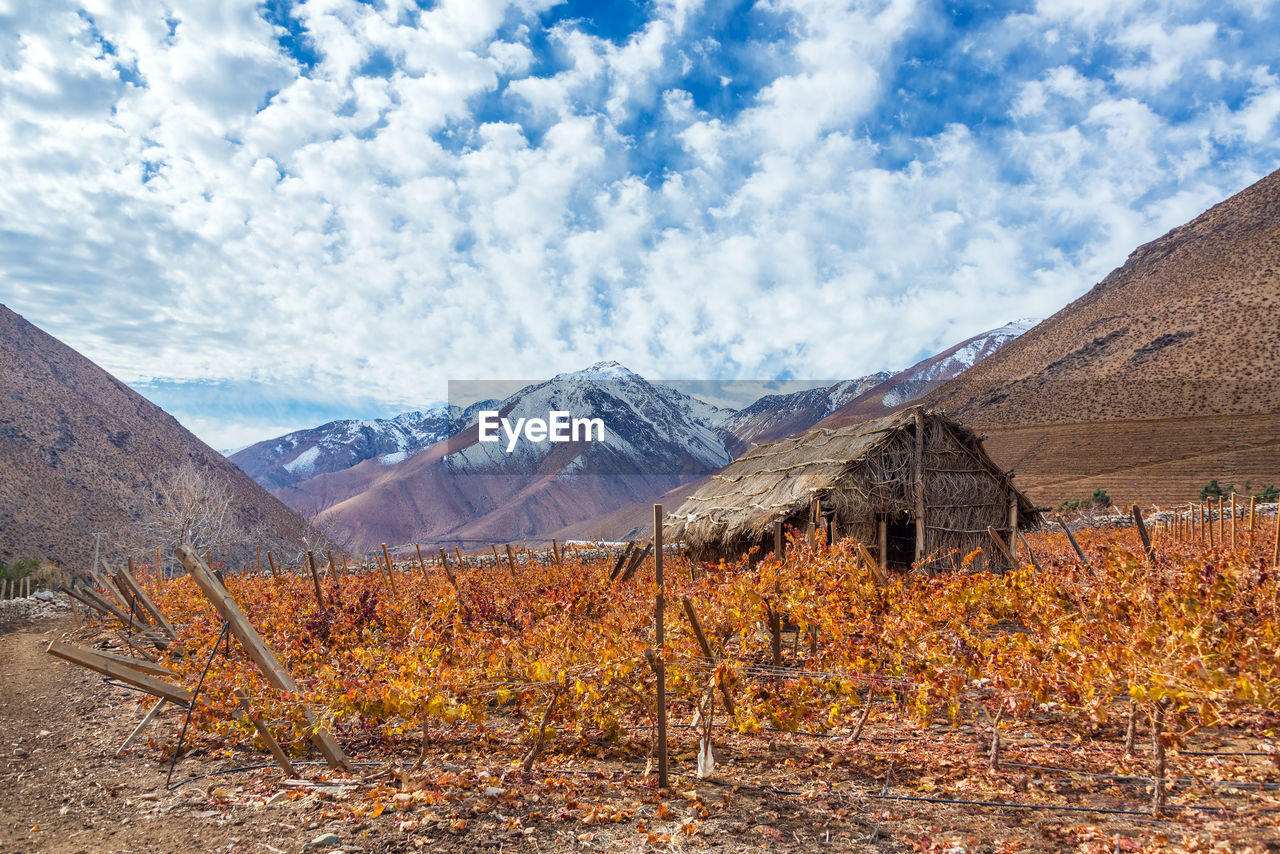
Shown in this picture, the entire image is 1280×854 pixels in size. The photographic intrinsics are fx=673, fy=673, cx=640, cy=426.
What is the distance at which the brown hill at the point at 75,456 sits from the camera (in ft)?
127

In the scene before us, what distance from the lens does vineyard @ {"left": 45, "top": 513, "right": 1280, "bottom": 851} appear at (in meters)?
4.18

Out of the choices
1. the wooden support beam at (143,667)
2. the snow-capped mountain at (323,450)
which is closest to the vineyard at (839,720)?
the wooden support beam at (143,667)

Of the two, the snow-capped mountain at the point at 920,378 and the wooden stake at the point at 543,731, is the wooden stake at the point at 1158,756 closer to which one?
the wooden stake at the point at 543,731

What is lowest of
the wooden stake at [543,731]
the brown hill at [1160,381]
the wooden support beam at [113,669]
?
the wooden stake at [543,731]

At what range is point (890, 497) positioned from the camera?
559 inches

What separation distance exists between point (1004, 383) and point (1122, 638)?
66021mm

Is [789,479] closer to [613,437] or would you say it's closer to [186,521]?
[186,521]

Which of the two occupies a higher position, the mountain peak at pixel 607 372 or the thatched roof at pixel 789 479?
the mountain peak at pixel 607 372

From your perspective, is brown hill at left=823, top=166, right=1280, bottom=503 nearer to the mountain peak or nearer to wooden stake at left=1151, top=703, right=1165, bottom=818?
wooden stake at left=1151, top=703, right=1165, bottom=818

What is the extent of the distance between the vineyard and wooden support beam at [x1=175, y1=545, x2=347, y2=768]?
16 centimetres

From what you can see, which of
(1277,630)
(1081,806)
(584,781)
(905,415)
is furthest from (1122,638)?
(905,415)

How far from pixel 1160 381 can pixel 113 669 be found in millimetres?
60830

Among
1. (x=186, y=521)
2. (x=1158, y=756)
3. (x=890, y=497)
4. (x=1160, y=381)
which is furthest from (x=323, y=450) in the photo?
(x=1158, y=756)

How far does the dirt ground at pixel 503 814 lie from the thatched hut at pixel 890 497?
778 cm
